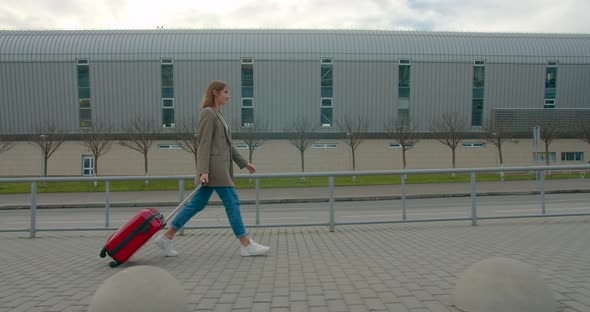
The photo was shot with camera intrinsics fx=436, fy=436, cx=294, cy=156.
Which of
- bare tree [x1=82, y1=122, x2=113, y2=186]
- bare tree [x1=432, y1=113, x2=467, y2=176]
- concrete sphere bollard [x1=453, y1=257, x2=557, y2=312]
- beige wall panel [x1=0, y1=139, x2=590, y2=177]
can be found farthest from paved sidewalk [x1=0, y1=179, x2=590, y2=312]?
beige wall panel [x1=0, y1=139, x2=590, y2=177]

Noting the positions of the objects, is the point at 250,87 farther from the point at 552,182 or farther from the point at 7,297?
the point at 7,297

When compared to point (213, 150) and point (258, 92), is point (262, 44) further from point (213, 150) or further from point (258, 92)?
point (213, 150)

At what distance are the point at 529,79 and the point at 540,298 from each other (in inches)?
1520

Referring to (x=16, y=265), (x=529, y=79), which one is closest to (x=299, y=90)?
(x=529, y=79)

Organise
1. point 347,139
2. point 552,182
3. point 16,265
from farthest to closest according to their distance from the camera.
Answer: point 347,139
point 552,182
point 16,265

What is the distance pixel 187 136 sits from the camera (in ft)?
101

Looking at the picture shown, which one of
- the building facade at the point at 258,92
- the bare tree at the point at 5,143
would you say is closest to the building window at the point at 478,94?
the building facade at the point at 258,92

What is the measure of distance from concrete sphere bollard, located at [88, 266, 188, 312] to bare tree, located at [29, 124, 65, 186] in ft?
99.2

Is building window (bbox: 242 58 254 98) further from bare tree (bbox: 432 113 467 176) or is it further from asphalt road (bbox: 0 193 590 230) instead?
asphalt road (bbox: 0 193 590 230)

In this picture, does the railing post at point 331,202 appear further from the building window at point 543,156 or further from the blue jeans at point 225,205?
the building window at point 543,156

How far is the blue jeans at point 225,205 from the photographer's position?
5.31 meters

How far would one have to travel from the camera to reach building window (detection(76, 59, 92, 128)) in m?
35.0

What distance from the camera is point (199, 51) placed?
34719 millimetres

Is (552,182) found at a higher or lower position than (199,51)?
lower
